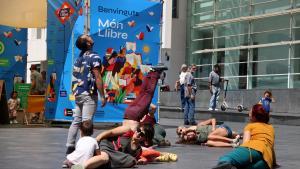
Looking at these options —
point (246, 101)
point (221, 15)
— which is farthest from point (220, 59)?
point (246, 101)

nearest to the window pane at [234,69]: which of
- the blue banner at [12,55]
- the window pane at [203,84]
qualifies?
the window pane at [203,84]

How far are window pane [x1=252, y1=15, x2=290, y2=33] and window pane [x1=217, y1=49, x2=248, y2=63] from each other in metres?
1.49

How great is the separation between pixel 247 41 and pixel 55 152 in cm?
2330

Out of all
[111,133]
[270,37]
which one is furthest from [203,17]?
[111,133]

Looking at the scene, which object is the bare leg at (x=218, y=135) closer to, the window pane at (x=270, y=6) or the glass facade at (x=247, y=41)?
the glass facade at (x=247, y=41)

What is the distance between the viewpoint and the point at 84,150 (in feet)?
23.9

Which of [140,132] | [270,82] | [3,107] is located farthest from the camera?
[270,82]

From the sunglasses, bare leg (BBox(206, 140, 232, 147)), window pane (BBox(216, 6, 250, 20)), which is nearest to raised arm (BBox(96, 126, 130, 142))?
the sunglasses

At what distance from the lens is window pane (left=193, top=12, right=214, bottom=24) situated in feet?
114

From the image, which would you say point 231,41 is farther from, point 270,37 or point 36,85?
point 36,85

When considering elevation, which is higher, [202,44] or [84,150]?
[202,44]

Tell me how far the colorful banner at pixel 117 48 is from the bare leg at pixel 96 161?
23.3ft

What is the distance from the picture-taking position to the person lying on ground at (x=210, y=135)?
1113 cm

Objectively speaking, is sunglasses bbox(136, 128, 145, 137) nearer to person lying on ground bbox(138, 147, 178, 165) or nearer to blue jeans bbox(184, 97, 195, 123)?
person lying on ground bbox(138, 147, 178, 165)
